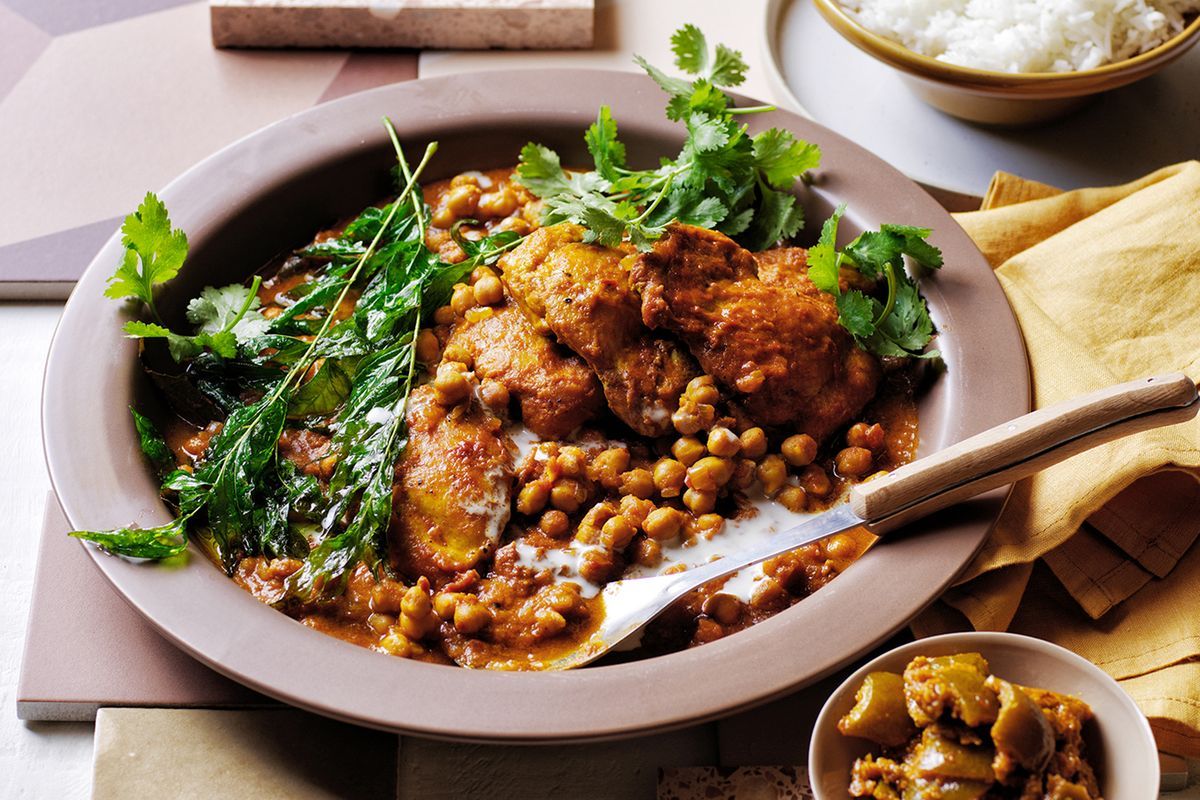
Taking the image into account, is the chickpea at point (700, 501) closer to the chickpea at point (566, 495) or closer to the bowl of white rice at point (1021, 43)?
the chickpea at point (566, 495)

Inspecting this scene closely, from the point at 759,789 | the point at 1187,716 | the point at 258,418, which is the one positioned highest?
the point at 258,418

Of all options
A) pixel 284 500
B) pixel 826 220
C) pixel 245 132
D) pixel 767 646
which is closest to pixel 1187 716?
pixel 767 646

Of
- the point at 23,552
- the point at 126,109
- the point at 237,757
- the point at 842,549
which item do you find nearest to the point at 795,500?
the point at 842,549

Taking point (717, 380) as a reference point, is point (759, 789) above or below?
below

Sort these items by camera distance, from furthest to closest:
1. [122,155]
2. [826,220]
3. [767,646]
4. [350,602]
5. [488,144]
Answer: [122,155] < [488,144] < [826,220] < [350,602] < [767,646]

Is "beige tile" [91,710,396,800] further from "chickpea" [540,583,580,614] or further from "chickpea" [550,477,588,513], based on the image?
"chickpea" [550,477,588,513]

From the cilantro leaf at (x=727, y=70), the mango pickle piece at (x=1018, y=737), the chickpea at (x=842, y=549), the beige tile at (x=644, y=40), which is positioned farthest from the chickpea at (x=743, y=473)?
the beige tile at (x=644, y=40)

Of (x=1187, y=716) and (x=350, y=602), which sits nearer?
(x=1187, y=716)

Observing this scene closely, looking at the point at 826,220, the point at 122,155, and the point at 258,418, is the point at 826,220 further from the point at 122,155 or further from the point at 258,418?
the point at 122,155
